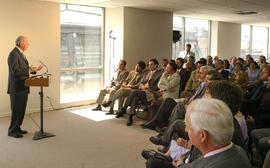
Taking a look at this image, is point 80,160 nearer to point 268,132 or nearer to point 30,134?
point 30,134

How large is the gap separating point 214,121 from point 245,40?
47.8ft

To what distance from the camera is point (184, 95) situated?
6.13m

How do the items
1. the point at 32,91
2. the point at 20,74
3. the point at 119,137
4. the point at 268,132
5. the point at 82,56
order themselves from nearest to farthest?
the point at 268,132, the point at 20,74, the point at 119,137, the point at 32,91, the point at 82,56

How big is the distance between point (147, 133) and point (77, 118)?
1.76 metres

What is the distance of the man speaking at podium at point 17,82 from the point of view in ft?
15.8

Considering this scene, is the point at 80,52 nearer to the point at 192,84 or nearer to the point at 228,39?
the point at 192,84

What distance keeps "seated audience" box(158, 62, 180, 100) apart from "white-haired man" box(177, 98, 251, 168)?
4232mm

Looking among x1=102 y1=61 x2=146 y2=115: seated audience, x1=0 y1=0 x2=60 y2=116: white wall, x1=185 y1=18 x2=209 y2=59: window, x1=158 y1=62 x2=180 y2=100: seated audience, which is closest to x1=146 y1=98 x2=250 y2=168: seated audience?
x1=158 y1=62 x2=180 y2=100: seated audience

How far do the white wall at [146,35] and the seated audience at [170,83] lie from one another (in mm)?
2276

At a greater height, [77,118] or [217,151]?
[217,151]

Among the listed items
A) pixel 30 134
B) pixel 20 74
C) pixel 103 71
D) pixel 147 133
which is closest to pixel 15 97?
pixel 20 74

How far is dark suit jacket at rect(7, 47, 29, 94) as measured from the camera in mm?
4805

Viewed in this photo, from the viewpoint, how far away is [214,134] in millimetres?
1444

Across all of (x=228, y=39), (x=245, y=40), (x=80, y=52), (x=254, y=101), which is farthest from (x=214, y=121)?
(x=245, y=40)
